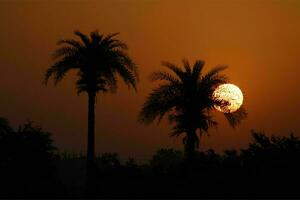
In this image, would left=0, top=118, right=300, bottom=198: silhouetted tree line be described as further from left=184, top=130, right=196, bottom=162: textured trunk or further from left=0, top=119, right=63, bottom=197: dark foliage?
left=184, top=130, right=196, bottom=162: textured trunk

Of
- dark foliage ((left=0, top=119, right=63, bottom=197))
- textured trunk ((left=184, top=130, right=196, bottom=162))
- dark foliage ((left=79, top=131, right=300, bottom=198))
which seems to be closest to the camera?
dark foliage ((left=79, top=131, right=300, bottom=198))

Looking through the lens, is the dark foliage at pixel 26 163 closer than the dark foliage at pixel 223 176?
No

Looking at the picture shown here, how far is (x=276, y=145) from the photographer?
38344 mm

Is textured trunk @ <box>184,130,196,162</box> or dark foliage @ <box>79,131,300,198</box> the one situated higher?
textured trunk @ <box>184,130,196,162</box>

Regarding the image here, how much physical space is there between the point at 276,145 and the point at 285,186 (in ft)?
32.5

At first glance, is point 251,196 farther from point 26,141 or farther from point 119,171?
point 26,141

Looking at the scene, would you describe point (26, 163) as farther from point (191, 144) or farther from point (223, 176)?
point (223, 176)

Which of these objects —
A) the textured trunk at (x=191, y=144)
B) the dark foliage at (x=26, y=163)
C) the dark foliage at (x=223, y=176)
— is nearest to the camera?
the dark foliage at (x=223, y=176)

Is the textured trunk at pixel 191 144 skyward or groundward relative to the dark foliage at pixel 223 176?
skyward

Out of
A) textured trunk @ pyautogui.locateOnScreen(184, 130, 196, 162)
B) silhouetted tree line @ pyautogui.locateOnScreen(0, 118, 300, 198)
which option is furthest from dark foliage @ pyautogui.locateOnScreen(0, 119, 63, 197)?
textured trunk @ pyautogui.locateOnScreen(184, 130, 196, 162)

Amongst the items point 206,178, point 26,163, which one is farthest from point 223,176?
point 26,163

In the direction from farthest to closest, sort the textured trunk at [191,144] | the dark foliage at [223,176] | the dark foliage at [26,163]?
1. the textured trunk at [191,144]
2. the dark foliage at [26,163]
3. the dark foliage at [223,176]

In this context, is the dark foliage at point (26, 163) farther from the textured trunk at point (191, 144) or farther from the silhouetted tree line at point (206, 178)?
the textured trunk at point (191, 144)

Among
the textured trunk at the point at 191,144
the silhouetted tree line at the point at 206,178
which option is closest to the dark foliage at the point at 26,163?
the silhouetted tree line at the point at 206,178
